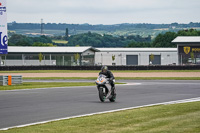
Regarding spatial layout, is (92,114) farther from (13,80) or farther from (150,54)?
(150,54)

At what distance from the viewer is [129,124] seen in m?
12.2

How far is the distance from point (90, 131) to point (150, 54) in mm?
80769

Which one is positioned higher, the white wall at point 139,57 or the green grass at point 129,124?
the green grass at point 129,124

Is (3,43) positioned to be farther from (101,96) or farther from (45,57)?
(45,57)

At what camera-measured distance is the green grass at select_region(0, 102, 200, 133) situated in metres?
11.2

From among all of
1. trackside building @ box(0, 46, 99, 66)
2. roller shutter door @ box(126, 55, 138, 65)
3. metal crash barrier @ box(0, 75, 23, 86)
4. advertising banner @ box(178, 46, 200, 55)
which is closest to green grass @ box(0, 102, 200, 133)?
metal crash barrier @ box(0, 75, 23, 86)

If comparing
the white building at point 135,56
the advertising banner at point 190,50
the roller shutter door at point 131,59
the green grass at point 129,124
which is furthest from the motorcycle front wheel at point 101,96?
the roller shutter door at point 131,59

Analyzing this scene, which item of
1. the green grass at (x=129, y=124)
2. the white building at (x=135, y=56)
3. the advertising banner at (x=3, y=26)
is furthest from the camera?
the white building at (x=135, y=56)

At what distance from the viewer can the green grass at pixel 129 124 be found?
11.2 meters

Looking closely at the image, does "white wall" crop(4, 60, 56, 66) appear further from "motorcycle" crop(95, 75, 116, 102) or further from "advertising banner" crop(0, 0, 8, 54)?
"motorcycle" crop(95, 75, 116, 102)

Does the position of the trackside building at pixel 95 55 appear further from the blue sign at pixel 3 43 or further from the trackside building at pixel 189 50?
the blue sign at pixel 3 43

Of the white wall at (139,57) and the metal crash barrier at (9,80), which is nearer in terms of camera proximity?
the metal crash barrier at (9,80)

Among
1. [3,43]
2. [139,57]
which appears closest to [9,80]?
[3,43]

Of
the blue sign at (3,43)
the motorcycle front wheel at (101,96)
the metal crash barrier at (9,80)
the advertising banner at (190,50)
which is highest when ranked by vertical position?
the blue sign at (3,43)
